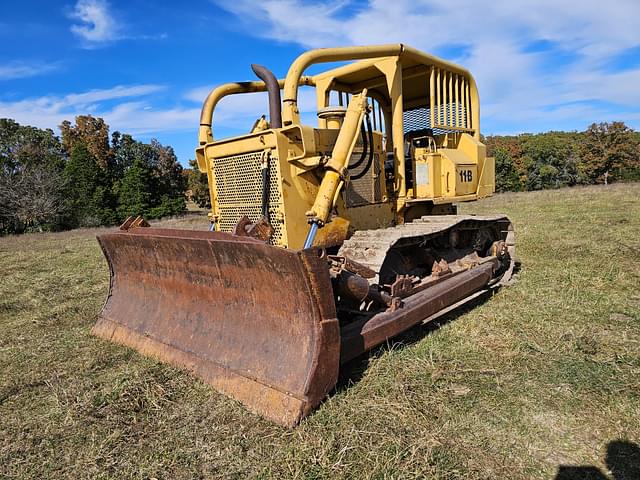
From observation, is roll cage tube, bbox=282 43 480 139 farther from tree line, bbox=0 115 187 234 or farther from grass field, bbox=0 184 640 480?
tree line, bbox=0 115 187 234

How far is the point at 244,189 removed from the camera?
470cm

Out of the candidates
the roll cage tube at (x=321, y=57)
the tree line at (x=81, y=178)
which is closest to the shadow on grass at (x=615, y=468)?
the roll cage tube at (x=321, y=57)

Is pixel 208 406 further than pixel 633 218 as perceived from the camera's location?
No

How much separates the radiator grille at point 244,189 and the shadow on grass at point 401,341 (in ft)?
4.41

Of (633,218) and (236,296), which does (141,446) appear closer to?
(236,296)

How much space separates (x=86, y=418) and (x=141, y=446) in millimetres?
660

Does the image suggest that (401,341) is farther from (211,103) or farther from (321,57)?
(211,103)

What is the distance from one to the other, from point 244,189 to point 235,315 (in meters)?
1.46

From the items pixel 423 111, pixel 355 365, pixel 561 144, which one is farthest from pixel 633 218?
pixel 561 144

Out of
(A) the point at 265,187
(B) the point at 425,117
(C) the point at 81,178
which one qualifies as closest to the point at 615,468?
(A) the point at 265,187

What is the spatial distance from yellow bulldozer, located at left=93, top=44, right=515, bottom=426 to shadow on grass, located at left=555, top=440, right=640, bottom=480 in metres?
1.52

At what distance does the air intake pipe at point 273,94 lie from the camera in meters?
4.19

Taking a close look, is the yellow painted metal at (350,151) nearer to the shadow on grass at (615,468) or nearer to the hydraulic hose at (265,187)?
the hydraulic hose at (265,187)

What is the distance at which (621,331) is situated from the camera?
14.5 feet
